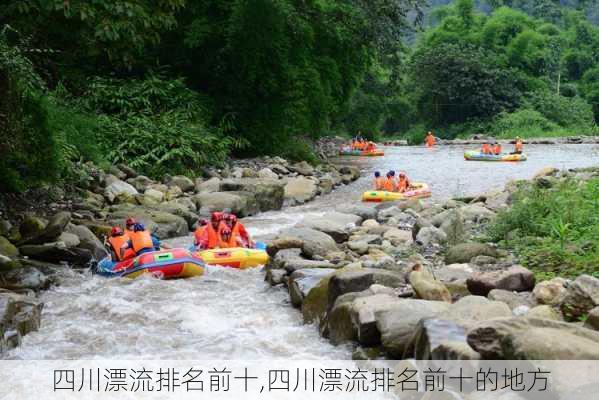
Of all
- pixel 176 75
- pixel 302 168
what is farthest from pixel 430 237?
pixel 176 75

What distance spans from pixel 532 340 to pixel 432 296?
1.91m

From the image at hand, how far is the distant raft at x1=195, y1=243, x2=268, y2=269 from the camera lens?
8.77 meters

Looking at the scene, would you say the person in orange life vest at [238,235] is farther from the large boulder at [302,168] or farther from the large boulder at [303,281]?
the large boulder at [302,168]

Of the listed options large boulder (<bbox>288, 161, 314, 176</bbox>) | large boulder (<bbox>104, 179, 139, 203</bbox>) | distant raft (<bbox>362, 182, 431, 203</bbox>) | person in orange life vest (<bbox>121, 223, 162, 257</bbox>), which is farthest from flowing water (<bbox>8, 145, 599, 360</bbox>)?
large boulder (<bbox>288, 161, 314, 176</bbox>)

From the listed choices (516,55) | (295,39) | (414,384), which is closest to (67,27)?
(414,384)

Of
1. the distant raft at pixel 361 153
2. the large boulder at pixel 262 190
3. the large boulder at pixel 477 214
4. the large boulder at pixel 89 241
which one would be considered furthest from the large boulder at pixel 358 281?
the distant raft at pixel 361 153

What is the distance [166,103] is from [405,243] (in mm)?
11348

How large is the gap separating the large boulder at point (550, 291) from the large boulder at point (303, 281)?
213 centimetres

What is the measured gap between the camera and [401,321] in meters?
5.07

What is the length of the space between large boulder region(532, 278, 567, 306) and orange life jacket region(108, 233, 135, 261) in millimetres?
5070

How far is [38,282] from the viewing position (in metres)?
7.66

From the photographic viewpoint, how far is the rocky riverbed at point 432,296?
404 cm

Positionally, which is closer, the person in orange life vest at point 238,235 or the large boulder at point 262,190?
the person in orange life vest at point 238,235

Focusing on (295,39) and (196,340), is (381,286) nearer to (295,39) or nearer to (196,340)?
(196,340)
